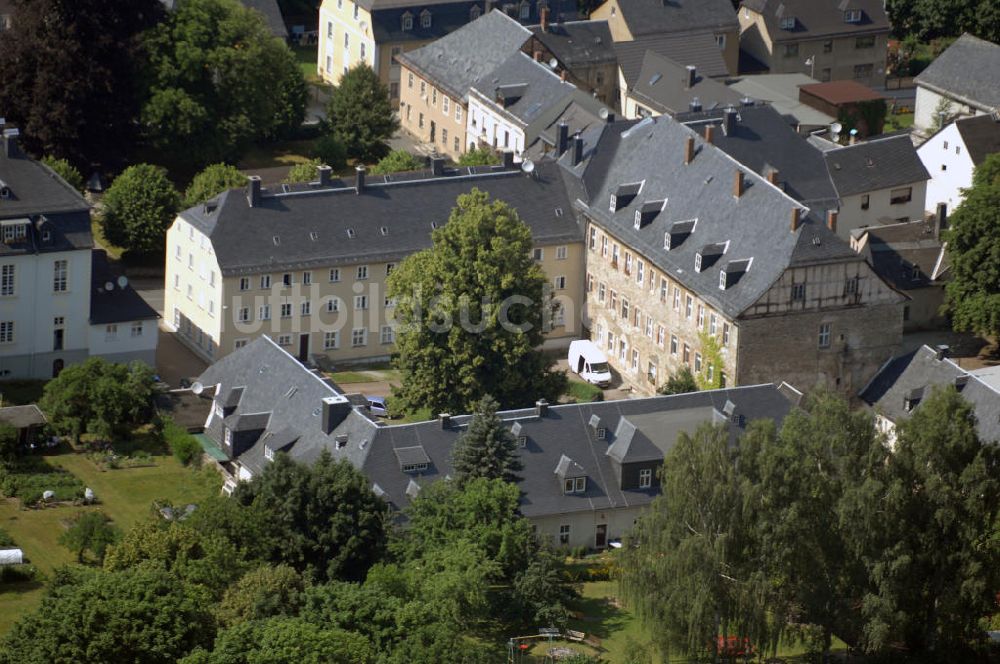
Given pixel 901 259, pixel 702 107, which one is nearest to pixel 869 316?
pixel 901 259

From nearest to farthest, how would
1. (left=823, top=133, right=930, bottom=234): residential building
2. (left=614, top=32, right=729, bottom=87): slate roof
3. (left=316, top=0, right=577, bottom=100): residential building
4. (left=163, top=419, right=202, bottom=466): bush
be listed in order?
(left=163, top=419, right=202, bottom=466): bush → (left=823, top=133, right=930, bottom=234): residential building → (left=614, top=32, right=729, bottom=87): slate roof → (left=316, top=0, right=577, bottom=100): residential building

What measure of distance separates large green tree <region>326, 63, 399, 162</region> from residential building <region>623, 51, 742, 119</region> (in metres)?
14.6

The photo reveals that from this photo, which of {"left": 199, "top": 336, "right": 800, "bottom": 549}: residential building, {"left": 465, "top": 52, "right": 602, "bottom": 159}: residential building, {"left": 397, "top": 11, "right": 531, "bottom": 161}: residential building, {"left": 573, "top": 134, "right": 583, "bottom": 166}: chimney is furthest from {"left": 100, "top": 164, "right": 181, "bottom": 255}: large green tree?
{"left": 397, "top": 11, "right": 531, "bottom": 161}: residential building

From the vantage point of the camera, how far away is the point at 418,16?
149 meters

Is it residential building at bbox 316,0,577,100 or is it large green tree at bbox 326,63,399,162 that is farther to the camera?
residential building at bbox 316,0,577,100

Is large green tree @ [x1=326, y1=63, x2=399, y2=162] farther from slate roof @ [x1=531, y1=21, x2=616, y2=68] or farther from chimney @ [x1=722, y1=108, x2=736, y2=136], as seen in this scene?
chimney @ [x1=722, y1=108, x2=736, y2=136]

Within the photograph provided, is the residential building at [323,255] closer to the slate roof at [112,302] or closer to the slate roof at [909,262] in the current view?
the slate roof at [112,302]

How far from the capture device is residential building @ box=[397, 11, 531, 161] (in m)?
138

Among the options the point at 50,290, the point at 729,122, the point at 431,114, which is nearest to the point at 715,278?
the point at 729,122

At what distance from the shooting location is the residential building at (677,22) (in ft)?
476

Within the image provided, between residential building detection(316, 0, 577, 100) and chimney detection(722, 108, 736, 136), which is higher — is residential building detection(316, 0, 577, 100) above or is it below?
above

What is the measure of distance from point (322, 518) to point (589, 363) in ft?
89.2

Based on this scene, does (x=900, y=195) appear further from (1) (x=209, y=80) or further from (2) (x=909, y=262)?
(1) (x=209, y=80)

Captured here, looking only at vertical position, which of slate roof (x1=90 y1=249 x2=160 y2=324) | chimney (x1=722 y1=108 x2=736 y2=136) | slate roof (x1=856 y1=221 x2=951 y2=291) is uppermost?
chimney (x1=722 y1=108 x2=736 y2=136)
